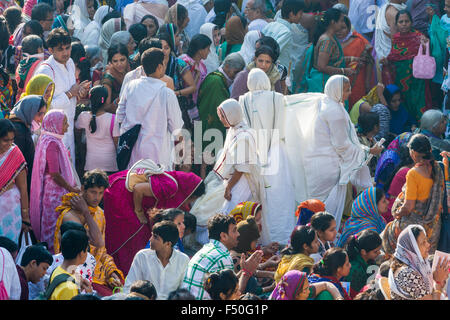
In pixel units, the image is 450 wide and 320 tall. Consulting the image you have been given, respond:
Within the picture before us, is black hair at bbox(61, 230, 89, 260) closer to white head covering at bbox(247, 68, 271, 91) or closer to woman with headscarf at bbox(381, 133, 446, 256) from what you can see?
woman with headscarf at bbox(381, 133, 446, 256)

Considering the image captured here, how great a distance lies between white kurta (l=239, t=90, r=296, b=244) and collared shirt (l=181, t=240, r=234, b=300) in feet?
7.51

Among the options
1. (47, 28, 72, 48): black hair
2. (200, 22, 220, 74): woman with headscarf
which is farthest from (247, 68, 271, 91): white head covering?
(200, 22, 220, 74): woman with headscarf

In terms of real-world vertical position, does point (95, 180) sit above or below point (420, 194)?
above

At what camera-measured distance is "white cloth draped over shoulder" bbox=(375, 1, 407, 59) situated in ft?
37.5

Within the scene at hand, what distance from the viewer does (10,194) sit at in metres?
7.82

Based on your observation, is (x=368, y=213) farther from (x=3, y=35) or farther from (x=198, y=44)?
(x=3, y=35)

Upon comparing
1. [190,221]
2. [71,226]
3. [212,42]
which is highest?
[212,42]

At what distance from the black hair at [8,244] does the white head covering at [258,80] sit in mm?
3213

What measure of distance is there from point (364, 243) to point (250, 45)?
4140 millimetres

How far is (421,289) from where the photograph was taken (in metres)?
5.98

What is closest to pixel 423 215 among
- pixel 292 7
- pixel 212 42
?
pixel 292 7

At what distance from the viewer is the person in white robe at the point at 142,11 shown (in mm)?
12039

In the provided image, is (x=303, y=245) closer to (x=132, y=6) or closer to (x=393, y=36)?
(x=393, y=36)
